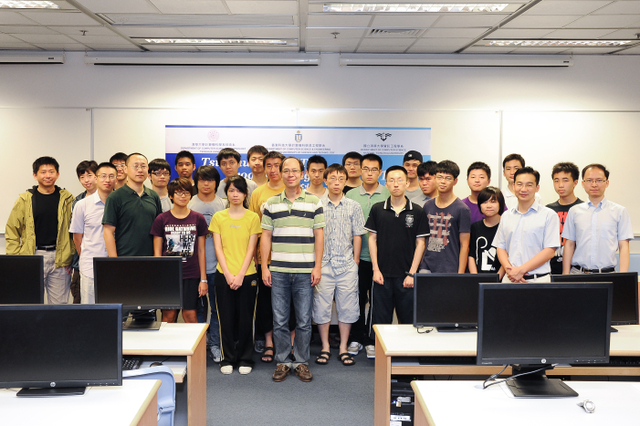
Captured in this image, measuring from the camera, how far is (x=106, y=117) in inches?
200

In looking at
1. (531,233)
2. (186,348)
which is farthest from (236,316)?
(531,233)

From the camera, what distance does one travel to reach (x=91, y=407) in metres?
1.65

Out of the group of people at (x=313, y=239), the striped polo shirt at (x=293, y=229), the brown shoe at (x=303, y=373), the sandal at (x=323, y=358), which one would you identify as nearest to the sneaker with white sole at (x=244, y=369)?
the group of people at (x=313, y=239)

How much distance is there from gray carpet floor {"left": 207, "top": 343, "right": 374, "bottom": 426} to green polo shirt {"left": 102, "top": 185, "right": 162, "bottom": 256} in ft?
3.81

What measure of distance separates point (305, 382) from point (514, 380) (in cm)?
186

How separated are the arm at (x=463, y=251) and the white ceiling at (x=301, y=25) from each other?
1.85 m

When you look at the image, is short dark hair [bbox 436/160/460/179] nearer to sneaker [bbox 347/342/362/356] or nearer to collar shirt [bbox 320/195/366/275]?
collar shirt [bbox 320/195/366/275]

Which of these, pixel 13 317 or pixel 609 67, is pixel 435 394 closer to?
pixel 13 317

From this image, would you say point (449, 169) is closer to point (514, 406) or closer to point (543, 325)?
point (543, 325)

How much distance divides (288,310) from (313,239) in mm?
580

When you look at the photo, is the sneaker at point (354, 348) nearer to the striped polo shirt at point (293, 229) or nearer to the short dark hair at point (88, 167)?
the striped polo shirt at point (293, 229)

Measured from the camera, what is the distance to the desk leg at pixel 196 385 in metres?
2.23

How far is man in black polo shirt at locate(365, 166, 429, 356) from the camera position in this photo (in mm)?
3484

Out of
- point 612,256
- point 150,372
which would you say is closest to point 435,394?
point 150,372
